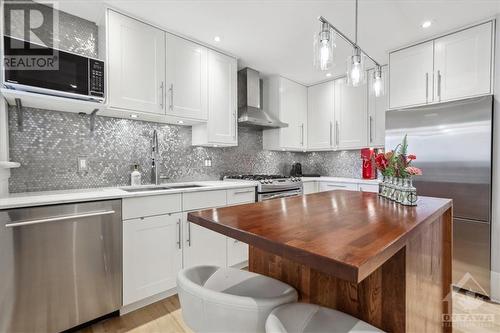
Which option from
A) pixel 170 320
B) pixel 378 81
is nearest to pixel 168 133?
pixel 170 320

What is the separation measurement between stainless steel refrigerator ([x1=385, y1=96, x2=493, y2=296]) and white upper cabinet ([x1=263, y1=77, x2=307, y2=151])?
5.48 feet

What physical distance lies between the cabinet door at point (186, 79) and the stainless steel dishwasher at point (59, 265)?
1.13 m

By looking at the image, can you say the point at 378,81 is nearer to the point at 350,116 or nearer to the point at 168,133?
the point at 350,116

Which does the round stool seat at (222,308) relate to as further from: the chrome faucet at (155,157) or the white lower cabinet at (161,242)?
the chrome faucet at (155,157)

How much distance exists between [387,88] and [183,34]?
2.37m

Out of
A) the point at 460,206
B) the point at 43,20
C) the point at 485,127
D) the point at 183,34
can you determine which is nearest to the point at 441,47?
the point at 485,127

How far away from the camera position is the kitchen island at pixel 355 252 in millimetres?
686

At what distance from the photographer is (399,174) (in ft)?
4.75

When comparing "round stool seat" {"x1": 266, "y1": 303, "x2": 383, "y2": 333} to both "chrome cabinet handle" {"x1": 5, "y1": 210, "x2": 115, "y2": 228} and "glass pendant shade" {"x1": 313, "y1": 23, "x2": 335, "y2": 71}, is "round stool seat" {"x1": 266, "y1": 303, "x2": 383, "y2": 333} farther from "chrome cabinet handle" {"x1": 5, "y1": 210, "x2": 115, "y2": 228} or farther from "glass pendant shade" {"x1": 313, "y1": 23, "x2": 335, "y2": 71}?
"chrome cabinet handle" {"x1": 5, "y1": 210, "x2": 115, "y2": 228}

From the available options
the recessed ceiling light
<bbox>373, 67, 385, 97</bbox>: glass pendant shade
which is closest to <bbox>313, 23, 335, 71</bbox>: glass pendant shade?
<bbox>373, 67, 385, 97</bbox>: glass pendant shade

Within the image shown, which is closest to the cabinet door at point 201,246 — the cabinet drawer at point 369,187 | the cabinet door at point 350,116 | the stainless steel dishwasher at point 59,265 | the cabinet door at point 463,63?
the stainless steel dishwasher at point 59,265

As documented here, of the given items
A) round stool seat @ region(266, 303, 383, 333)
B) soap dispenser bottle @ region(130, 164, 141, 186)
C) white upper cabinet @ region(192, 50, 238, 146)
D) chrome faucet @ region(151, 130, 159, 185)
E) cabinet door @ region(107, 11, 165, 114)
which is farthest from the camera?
white upper cabinet @ region(192, 50, 238, 146)

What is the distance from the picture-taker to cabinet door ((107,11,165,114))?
6.63 ft
